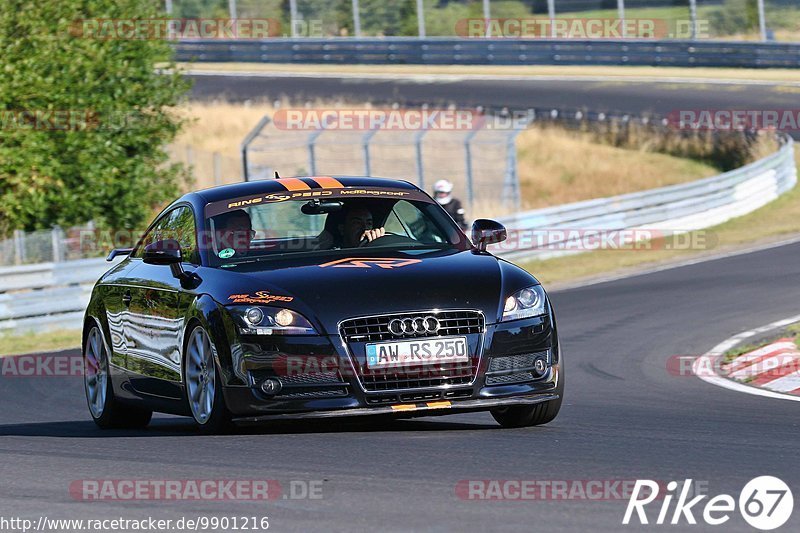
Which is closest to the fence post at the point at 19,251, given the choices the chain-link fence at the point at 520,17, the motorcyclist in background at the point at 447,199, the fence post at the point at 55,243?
the fence post at the point at 55,243

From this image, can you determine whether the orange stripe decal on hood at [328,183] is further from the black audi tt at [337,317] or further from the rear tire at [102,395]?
the rear tire at [102,395]

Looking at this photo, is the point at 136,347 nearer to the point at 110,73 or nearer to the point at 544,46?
the point at 110,73

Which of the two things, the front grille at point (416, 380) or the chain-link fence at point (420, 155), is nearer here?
the front grille at point (416, 380)

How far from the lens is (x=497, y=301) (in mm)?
8047

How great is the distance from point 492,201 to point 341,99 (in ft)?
50.8

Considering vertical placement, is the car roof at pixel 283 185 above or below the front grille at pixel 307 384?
above

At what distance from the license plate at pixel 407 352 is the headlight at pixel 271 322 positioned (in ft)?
1.14

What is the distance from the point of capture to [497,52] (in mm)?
48031

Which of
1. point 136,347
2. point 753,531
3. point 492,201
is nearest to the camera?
point 753,531

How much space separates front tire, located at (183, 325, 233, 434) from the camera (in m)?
8.02

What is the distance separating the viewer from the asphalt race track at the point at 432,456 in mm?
5750

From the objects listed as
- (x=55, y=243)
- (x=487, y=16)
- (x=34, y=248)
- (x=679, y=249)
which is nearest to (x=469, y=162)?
(x=679, y=249)

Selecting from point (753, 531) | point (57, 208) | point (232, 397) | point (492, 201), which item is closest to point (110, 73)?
point (57, 208)

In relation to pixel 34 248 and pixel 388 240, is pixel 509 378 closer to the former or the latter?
pixel 388 240
